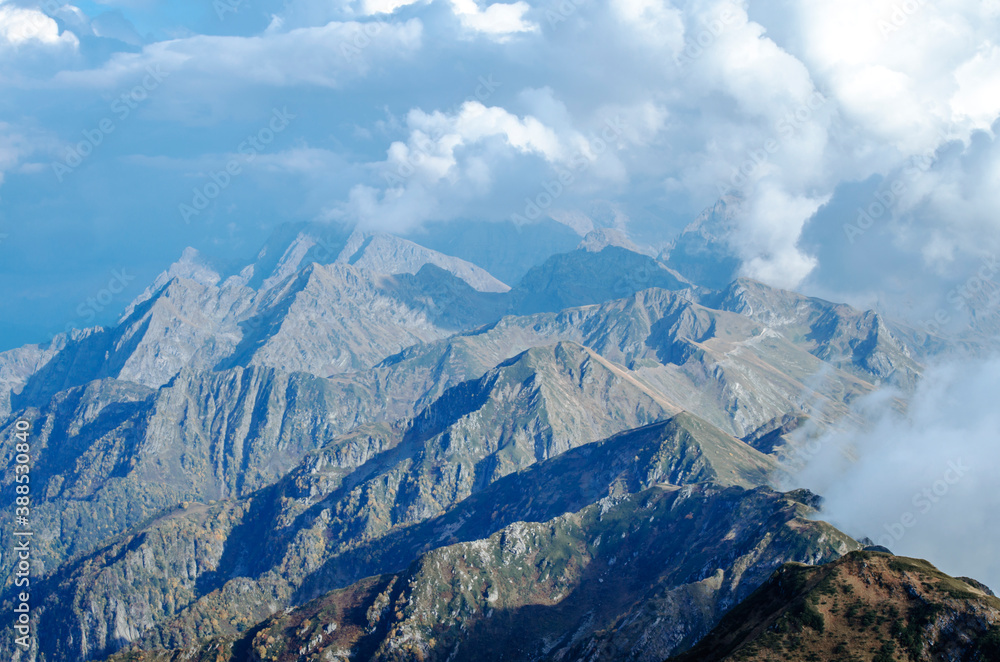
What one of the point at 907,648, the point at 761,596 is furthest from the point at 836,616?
the point at 761,596

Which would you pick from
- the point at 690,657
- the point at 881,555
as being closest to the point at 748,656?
the point at 690,657

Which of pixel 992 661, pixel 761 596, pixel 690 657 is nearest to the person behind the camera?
pixel 992 661

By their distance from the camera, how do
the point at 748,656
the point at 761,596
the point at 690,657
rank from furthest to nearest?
1. the point at 761,596
2. the point at 690,657
3. the point at 748,656

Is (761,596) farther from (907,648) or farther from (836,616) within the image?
(907,648)

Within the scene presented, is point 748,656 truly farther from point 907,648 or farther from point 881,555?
point 881,555

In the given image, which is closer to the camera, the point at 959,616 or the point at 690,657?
the point at 959,616

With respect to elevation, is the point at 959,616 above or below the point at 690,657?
above

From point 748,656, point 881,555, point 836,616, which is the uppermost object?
point 881,555
